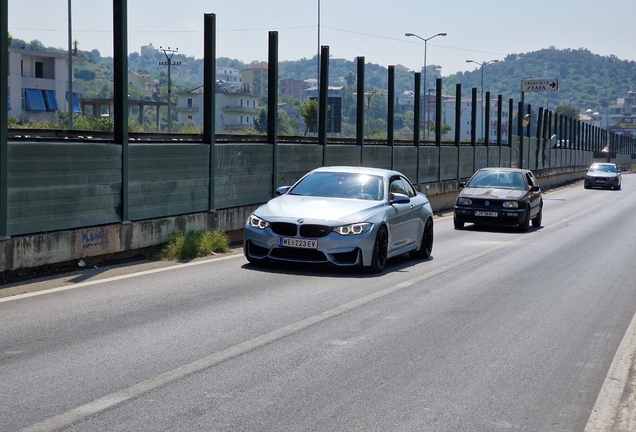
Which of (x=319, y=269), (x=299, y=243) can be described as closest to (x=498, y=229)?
(x=319, y=269)

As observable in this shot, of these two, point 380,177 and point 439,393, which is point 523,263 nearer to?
point 380,177

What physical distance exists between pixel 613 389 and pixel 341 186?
24.7 ft

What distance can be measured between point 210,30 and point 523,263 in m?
6.51

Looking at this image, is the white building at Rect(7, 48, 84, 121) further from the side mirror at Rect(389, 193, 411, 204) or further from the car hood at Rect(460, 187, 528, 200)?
the side mirror at Rect(389, 193, 411, 204)

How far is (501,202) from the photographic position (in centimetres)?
2236

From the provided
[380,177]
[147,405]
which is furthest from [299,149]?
[147,405]

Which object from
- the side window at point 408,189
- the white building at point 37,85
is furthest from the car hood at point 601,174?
the white building at point 37,85

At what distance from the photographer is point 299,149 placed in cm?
2011

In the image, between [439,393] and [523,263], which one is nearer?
[439,393]

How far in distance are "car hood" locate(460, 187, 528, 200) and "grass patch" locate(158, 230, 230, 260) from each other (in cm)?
927

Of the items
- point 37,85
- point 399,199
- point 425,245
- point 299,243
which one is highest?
point 37,85

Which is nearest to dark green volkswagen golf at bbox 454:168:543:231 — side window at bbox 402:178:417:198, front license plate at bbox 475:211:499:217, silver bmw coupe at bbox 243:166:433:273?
front license plate at bbox 475:211:499:217

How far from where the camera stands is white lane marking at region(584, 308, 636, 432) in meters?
5.73

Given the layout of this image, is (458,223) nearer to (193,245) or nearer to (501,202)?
(501,202)
